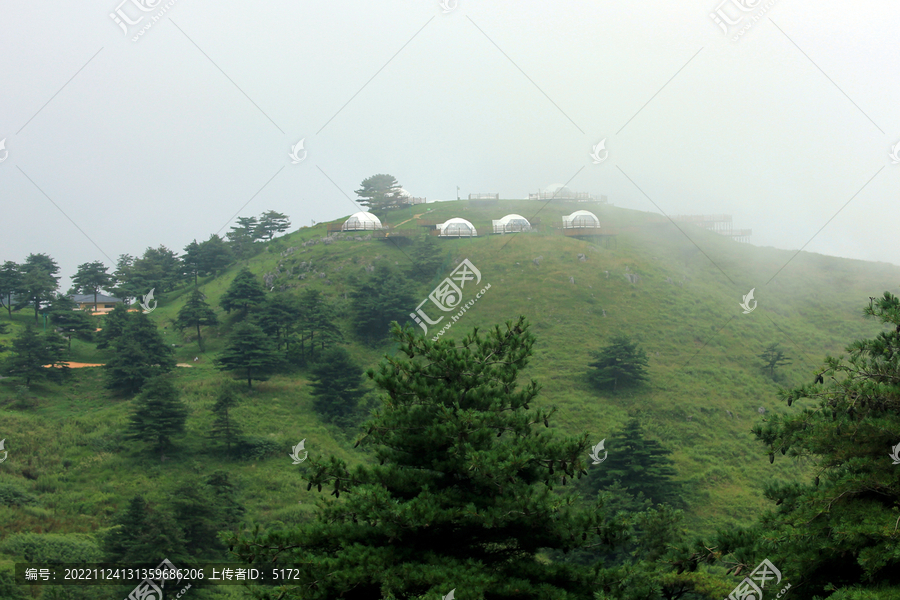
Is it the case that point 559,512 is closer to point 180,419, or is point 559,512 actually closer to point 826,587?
point 826,587

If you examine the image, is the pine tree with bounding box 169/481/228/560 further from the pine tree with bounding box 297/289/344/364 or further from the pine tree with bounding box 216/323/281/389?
the pine tree with bounding box 297/289/344/364

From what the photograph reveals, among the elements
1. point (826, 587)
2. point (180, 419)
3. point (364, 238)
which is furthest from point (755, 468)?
point (364, 238)

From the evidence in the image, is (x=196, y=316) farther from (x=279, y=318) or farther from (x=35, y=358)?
(x=35, y=358)

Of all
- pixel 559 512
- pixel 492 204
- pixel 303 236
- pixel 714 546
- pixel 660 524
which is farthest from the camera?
pixel 492 204

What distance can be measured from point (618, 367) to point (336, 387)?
59.3ft

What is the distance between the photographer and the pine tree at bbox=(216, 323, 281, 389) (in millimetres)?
Result: 39031

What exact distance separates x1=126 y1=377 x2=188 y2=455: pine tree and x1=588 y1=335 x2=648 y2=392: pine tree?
989 inches

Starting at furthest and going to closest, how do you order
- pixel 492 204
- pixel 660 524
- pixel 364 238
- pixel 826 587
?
1. pixel 492 204
2. pixel 364 238
3. pixel 660 524
4. pixel 826 587

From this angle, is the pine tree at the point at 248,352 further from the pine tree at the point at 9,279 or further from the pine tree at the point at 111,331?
the pine tree at the point at 9,279

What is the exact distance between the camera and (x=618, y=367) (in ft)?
127

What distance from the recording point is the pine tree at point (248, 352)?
128ft

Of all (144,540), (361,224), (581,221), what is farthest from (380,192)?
(144,540)

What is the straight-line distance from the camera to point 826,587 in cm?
718

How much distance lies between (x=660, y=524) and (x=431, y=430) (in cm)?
968
